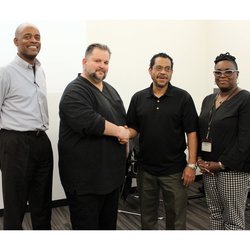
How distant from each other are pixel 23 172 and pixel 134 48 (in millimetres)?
2488

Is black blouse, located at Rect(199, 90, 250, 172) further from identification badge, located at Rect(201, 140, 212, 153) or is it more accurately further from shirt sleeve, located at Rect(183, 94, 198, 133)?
shirt sleeve, located at Rect(183, 94, 198, 133)

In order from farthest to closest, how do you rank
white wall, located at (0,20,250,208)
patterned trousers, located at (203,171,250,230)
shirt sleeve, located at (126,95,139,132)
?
1. white wall, located at (0,20,250,208)
2. shirt sleeve, located at (126,95,139,132)
3. patterned trousers, located at (203,171,250,230)

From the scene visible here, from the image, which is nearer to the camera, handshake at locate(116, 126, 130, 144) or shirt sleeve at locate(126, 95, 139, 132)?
handshake at locate(116, 126, 130, 144)

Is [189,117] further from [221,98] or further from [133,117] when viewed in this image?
[133,117]

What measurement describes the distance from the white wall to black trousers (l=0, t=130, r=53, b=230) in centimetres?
131

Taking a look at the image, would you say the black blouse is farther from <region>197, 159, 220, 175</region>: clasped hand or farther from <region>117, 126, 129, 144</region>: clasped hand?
<region>117, 126, 129, 144</region>: clasped hand

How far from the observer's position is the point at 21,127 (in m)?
1.84

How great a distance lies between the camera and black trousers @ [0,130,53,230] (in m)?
1.83

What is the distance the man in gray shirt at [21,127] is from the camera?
183cm

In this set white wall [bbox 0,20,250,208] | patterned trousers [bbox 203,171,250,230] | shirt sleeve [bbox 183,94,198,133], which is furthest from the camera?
white wall [bbox 0,20,250,208]

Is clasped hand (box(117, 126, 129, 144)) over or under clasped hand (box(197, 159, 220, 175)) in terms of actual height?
over

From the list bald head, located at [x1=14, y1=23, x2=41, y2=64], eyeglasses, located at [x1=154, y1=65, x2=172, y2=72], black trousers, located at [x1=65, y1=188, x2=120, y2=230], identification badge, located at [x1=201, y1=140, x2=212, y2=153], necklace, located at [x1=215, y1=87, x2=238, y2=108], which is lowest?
black trousers, located at [x1=65, y1=188, x2=120, y2=230]

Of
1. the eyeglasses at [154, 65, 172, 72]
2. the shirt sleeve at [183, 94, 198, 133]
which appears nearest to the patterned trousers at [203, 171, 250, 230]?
the shirt sleeve at [183, 94, 198, 133]

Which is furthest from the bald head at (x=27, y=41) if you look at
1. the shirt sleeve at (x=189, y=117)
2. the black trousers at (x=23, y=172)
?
the shirt sleeve at (x=189, y=117)
